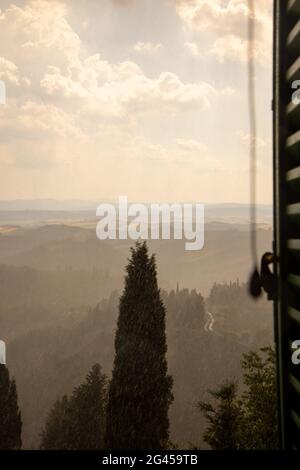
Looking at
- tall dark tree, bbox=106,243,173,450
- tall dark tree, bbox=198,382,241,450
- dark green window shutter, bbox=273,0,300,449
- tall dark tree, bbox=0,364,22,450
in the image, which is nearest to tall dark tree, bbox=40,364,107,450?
tall dark tree, bbox=0,364,22,450

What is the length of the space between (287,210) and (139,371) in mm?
16160

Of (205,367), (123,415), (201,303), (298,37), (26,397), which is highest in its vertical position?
(298,37)

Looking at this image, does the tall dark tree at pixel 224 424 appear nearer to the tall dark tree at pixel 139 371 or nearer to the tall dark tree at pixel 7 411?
the tall dark tree at pixel 139 371

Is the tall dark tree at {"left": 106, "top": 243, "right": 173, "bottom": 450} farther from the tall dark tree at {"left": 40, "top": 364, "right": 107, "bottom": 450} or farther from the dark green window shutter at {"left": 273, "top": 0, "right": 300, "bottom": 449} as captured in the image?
the dark green window shutter at {"left": 273, "top": 0, "right": 300, "bottom": 449}

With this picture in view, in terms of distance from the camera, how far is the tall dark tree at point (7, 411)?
67.0ft

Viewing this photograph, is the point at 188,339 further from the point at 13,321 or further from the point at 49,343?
the point at 13,321

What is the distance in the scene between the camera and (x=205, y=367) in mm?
87000

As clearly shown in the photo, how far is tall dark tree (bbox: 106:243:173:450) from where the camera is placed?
15.9 meters

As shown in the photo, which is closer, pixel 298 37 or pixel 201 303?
pixel 298 37

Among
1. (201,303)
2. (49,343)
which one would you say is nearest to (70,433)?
(201,303)

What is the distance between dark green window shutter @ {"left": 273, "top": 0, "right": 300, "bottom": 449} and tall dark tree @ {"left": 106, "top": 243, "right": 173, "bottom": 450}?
15.6 m
